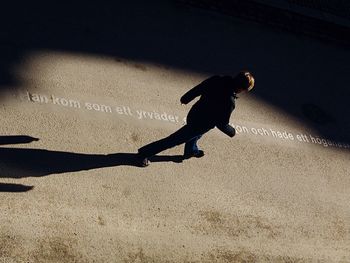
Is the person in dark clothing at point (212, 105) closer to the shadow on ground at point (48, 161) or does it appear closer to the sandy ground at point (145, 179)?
the shadow on ground at point (48, 161)

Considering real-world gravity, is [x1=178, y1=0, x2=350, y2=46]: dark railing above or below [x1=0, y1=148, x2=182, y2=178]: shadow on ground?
above

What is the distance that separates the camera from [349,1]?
12.3 metres

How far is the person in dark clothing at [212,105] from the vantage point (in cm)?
641

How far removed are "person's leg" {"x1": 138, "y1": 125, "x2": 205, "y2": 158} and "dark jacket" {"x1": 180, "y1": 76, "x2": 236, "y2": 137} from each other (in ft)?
0.45

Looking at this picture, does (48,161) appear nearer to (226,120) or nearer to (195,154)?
(195,154)

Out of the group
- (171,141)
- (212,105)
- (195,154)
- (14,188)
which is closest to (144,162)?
(171,141)

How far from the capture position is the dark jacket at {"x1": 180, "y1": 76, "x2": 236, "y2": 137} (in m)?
6.45

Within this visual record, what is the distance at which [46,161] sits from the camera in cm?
697

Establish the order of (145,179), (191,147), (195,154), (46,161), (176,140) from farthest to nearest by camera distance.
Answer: (195,154), (191,147), (145,179), (176,140), (46,161)

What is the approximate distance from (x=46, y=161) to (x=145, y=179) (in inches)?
53.0

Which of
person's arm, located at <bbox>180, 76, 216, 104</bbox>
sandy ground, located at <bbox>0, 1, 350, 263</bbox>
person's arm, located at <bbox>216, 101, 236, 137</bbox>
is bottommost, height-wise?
sandy ground, located at <bbox>0, 1, 350, 263</bbox>

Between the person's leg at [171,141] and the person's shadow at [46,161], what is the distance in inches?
8.8

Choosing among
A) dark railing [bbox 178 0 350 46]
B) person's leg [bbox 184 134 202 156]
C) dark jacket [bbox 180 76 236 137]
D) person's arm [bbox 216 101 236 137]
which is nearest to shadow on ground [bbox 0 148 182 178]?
person's leg [bbox 184 134 202 156]

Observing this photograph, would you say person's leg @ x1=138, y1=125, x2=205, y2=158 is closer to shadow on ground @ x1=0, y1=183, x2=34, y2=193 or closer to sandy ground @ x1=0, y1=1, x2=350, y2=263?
sandy ground @ x1=0, y1=1, x2=350, y2=263
